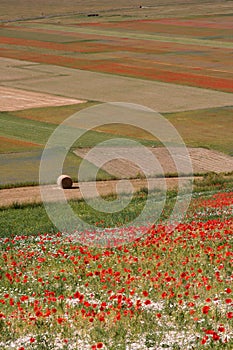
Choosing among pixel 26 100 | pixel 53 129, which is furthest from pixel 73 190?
pixel 26 100

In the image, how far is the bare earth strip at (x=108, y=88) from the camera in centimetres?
8962

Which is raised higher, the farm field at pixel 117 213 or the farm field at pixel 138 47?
the farm field at pixel 138 47

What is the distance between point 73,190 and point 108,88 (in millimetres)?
50520

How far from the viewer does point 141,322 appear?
771 inches

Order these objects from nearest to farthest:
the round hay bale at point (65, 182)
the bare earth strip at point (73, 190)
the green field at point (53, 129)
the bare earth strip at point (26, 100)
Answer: the bare earth strip at point (73, 190), the round hay bale at point (65, 182), the green field at point (53, 129), the bare earth strip at point (26, 100)

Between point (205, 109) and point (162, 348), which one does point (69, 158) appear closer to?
point (205, 109)

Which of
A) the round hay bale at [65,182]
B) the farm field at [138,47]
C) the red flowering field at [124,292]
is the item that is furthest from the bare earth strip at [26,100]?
the red flowering field at [124,292]

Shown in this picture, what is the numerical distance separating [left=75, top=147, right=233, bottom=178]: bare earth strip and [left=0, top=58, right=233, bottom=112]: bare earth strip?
2045cm

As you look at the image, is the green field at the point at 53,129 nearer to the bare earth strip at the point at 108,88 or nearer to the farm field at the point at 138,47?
the bare earth strip at the point at 108,88

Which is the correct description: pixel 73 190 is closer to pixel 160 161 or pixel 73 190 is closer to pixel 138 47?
pixel 160 161

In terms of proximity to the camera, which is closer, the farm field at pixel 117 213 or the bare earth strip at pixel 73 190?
the farm field at pixel 117 213

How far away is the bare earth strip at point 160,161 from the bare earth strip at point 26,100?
22959 millimetres

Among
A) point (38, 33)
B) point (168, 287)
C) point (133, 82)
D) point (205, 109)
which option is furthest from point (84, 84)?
point (168, 287)

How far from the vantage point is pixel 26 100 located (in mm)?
90562
